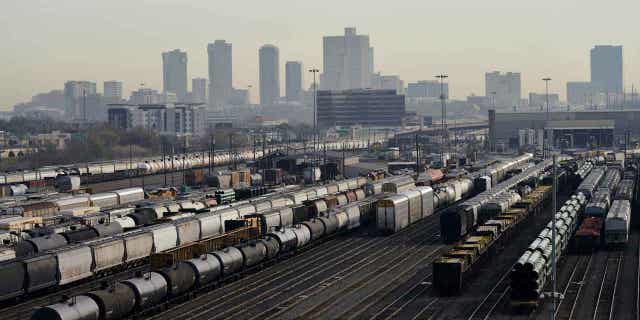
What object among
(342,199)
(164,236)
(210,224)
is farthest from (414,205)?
(164,236)

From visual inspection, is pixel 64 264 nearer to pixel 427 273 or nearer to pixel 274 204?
pixel 427 273

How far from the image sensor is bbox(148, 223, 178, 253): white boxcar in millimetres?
57281

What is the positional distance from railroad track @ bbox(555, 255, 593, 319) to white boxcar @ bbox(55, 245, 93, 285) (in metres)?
23.8

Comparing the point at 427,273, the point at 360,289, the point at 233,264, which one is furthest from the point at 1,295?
the point at 427,273

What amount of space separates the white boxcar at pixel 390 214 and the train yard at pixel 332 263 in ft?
0.38

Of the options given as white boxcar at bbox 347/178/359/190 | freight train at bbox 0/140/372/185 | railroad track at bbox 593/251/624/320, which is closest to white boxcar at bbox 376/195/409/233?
railroad track at bbox 593/251/624/320

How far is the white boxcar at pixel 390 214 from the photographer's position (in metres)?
70.6

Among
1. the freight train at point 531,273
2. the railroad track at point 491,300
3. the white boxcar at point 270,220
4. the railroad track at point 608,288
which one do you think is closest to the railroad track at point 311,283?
the white boxcar at point 270,220

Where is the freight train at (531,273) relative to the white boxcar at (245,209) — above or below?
below

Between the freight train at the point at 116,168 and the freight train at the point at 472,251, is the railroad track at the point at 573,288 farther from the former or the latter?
the freight train at the point at 116,168

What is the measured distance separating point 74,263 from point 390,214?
91.4 feet

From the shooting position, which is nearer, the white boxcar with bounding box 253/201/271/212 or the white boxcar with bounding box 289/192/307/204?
the white boxcar with bounding box 253/201/271/212

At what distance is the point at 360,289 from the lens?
166 ft

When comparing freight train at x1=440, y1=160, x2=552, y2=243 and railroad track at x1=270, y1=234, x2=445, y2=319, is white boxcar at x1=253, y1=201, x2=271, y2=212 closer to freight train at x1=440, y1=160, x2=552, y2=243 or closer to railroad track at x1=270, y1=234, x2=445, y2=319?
railroad track at x1=270, y1=234, x2=445, y2=319
